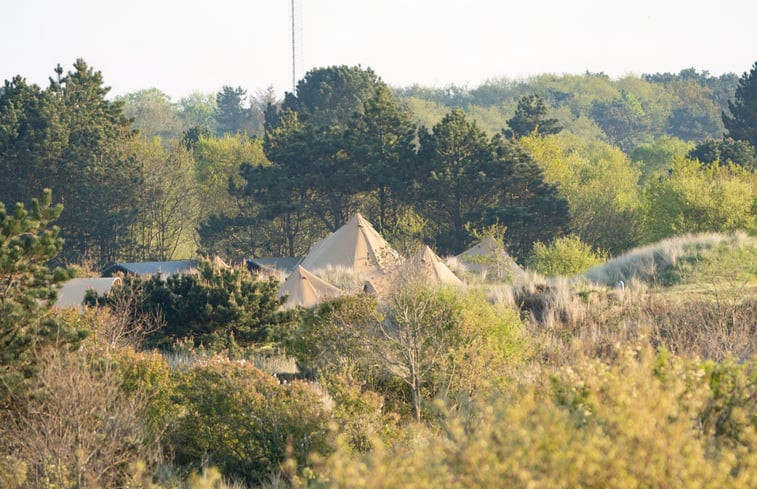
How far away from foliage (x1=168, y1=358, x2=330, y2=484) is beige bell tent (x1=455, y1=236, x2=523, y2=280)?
22429 mm

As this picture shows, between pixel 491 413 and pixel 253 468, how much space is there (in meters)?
7.63

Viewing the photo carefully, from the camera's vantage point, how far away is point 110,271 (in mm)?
50031

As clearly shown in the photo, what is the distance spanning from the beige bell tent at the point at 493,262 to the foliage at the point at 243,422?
22.4 m

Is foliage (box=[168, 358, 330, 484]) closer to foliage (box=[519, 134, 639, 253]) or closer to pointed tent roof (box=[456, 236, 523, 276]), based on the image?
pointed tent roof (box=[456, 236, 523, 276])

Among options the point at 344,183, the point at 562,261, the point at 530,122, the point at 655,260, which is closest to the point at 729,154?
the point at 562,261

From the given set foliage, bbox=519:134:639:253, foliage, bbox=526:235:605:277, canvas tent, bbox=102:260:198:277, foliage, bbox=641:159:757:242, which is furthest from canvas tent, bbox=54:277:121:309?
foliage, bbox=519:134:639:253

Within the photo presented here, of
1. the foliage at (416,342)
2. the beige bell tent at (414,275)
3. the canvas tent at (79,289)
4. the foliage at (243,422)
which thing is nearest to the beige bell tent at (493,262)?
the beige bell tent at (414,275)

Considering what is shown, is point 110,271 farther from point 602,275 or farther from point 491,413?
point 491,413

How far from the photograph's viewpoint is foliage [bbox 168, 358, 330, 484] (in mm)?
15633

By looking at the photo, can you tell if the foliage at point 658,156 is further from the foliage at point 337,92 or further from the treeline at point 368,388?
the treeline at point 368,388

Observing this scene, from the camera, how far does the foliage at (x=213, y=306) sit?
27297 millimetres

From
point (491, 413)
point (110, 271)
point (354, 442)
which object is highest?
point (491, 413)

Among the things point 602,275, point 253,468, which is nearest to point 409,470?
point 253,468

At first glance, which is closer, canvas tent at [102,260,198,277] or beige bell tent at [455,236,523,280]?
beige bell tent at [455,236,523,280]
